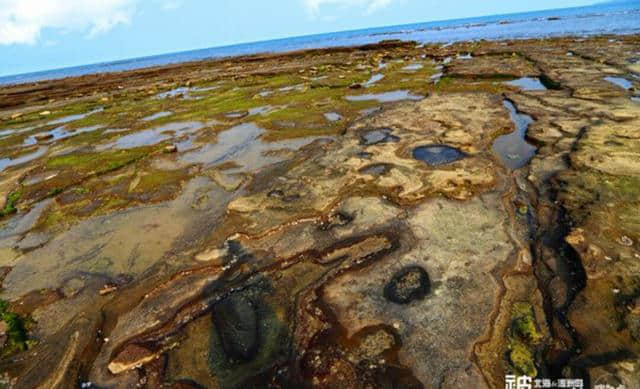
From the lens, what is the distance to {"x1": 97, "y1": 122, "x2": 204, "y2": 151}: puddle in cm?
1828

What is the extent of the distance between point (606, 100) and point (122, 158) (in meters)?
22.0

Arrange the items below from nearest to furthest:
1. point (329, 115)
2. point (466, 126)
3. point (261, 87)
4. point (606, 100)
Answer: point (466, 126)
point (606, 100)
point (329, 115)
point (261, 87)

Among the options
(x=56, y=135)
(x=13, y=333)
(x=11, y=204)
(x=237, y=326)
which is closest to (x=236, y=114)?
(x=56, y=135)

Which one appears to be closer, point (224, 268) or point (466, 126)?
point (224, 268)

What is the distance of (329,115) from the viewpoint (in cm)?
1897

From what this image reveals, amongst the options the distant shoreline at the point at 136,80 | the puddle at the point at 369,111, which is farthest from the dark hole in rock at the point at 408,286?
the distant shoreline at the point at 136,80

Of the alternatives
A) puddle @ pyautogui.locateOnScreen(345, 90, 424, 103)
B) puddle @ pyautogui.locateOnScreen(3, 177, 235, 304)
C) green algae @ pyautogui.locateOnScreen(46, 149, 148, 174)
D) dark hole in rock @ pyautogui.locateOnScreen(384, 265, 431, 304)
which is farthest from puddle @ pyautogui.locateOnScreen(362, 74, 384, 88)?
dark hole in rock @ pyautogui.locateOnScreen(384, 265, 431, 304)

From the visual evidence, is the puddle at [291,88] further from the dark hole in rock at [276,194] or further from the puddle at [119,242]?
the dark hole in rock at [276,194]

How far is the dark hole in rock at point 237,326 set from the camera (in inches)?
207

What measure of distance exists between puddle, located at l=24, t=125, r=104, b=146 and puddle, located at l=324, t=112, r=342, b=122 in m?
16.5

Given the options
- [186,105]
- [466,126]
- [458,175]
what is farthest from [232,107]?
[458,175]

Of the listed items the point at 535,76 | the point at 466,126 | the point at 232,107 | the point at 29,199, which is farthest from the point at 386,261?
the point at 535,76

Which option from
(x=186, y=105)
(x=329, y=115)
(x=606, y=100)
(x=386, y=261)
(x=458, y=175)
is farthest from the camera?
(x=186, y=105)

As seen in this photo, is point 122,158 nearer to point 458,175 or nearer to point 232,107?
point 232,107
